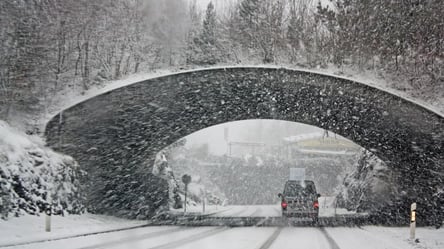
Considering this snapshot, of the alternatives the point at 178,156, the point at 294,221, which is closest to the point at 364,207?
the point at 294,221

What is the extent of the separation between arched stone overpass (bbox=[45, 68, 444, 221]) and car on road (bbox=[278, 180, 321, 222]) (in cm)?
422

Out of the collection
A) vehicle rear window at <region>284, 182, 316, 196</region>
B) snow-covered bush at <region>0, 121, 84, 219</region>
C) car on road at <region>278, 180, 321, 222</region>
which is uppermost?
snow-covered bush at <region>0, 121, 84, 219</region>

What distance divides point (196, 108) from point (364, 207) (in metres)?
14.9

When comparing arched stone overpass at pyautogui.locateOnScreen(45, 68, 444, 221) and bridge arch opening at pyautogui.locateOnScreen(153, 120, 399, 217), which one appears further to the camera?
bridge arch opening at pyautogui.locateOnScreen(153, 120, 399, 217)

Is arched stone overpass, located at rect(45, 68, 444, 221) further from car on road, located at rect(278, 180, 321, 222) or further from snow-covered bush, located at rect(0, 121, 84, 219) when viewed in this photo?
car on road, located at rect(278, 180, 321, 222)

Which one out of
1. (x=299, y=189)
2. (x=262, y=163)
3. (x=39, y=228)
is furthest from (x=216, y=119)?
(x=262, y=163)

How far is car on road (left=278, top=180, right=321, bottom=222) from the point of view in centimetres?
2420

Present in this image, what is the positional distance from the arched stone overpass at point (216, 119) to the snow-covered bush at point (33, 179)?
7.13 ft

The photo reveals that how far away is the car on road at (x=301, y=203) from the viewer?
24.2 metres

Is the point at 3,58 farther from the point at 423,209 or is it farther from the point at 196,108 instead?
the point at 423,209

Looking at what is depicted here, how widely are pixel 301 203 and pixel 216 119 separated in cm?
792

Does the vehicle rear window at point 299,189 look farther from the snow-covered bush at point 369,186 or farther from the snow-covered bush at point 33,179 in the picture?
the snow-covered bush at point 33,179

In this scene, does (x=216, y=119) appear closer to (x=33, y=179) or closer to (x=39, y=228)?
(x=33, y=179)

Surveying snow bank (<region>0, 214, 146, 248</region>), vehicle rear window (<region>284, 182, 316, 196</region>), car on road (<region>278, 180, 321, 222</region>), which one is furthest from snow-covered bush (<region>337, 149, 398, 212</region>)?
snow bank (<region>0, 214, 146, 248</region>)
